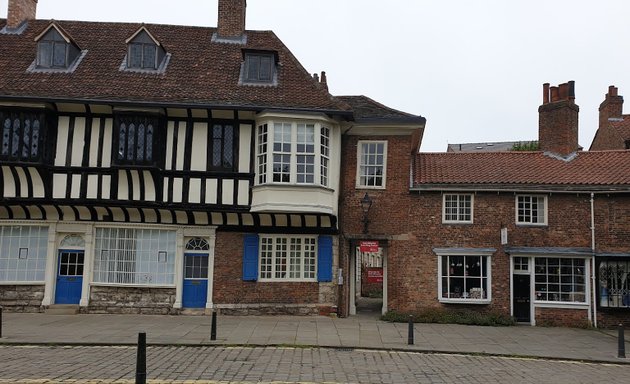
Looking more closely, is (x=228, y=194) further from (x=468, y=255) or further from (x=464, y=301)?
(x=464, y=301)

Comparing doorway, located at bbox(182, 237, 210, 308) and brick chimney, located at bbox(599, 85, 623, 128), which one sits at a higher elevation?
brick chimney, located at bbox(599, 85, 623, 128)

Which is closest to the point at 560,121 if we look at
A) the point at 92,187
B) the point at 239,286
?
the point at 239,286

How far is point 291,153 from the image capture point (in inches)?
709

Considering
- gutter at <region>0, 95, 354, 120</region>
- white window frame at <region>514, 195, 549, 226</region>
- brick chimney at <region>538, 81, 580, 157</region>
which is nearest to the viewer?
gutter at <region>0, 95, 354, 120</region>

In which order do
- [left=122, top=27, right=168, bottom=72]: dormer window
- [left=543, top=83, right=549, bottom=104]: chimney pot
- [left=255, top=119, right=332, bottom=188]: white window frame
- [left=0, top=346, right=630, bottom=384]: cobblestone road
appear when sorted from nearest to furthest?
[left=0, top=346, right=630, bottom=384]: cobblestone road
[left=255, top=119, right=332, bottom=188]: white window frame
[left=122, top=27, right=168, bottom=72]: dormer window
[left=543, top=83, right=549, bottom=104]: chimney pot

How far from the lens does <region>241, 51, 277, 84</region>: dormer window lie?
19625mm

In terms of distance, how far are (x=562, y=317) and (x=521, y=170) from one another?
5317mm

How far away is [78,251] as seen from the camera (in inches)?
739

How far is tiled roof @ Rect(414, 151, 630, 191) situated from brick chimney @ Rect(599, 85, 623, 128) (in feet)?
50.1

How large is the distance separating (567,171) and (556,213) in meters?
1.81

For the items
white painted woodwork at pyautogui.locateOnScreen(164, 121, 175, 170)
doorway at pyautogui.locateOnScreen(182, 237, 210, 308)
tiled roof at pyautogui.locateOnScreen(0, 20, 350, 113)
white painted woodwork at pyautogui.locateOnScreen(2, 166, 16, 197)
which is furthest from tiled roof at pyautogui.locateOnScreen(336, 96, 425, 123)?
white painted woodwork at pyautogui.locateOnScreen(2, 166, 16, 197)

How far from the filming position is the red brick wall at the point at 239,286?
1872cm

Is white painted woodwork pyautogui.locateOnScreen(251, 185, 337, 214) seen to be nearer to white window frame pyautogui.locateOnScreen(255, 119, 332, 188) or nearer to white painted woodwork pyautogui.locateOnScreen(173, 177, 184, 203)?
white window frame pyautogui.locateOnScreen(255, 119, 332, 188)

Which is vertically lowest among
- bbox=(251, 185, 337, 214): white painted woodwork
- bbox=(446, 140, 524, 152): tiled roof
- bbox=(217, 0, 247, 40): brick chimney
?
bbox=(251, 185, 337, 214): white painted woodwork
